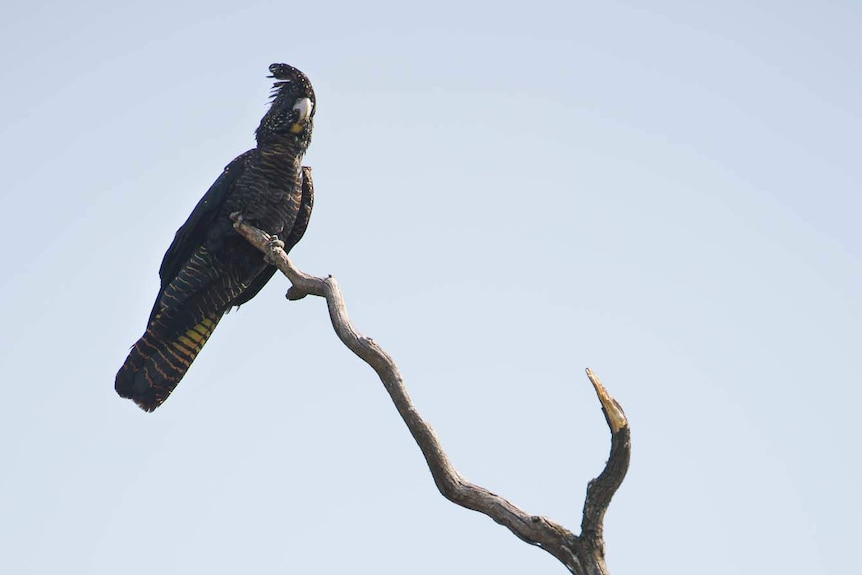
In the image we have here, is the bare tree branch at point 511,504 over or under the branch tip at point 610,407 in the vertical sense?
under

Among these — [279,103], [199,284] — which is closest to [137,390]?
[199,284]

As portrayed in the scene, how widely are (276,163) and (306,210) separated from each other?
0.66 metres

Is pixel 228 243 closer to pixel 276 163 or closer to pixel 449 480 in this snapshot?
pixel 276 163

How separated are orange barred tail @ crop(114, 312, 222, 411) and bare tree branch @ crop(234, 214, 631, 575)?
248 cm

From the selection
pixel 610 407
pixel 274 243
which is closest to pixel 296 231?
pixel 274 243

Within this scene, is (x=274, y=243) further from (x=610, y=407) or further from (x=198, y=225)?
(x=610, y=407)

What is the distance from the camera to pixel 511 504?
20.1 feet

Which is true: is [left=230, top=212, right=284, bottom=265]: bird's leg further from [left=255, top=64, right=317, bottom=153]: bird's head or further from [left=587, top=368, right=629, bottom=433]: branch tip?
[left=587, top=368, right=629, bottom=433]: branch tip

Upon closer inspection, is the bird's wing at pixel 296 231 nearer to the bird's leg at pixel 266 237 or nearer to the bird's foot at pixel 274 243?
the bird's leg at pixel 266 237

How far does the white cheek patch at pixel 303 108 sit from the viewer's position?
8992 mm

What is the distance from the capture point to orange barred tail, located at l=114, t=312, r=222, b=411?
348 inches

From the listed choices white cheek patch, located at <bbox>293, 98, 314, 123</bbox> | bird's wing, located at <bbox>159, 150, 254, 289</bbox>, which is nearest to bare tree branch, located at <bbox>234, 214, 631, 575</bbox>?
bird's wing, located at <bbox>159, 150, 254, 289</bbox>

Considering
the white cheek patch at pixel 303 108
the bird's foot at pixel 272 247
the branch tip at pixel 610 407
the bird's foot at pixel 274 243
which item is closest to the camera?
the branch tip at pixel 610 407

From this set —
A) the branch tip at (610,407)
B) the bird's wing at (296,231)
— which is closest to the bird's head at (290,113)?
the bird's wing at (296,231)
